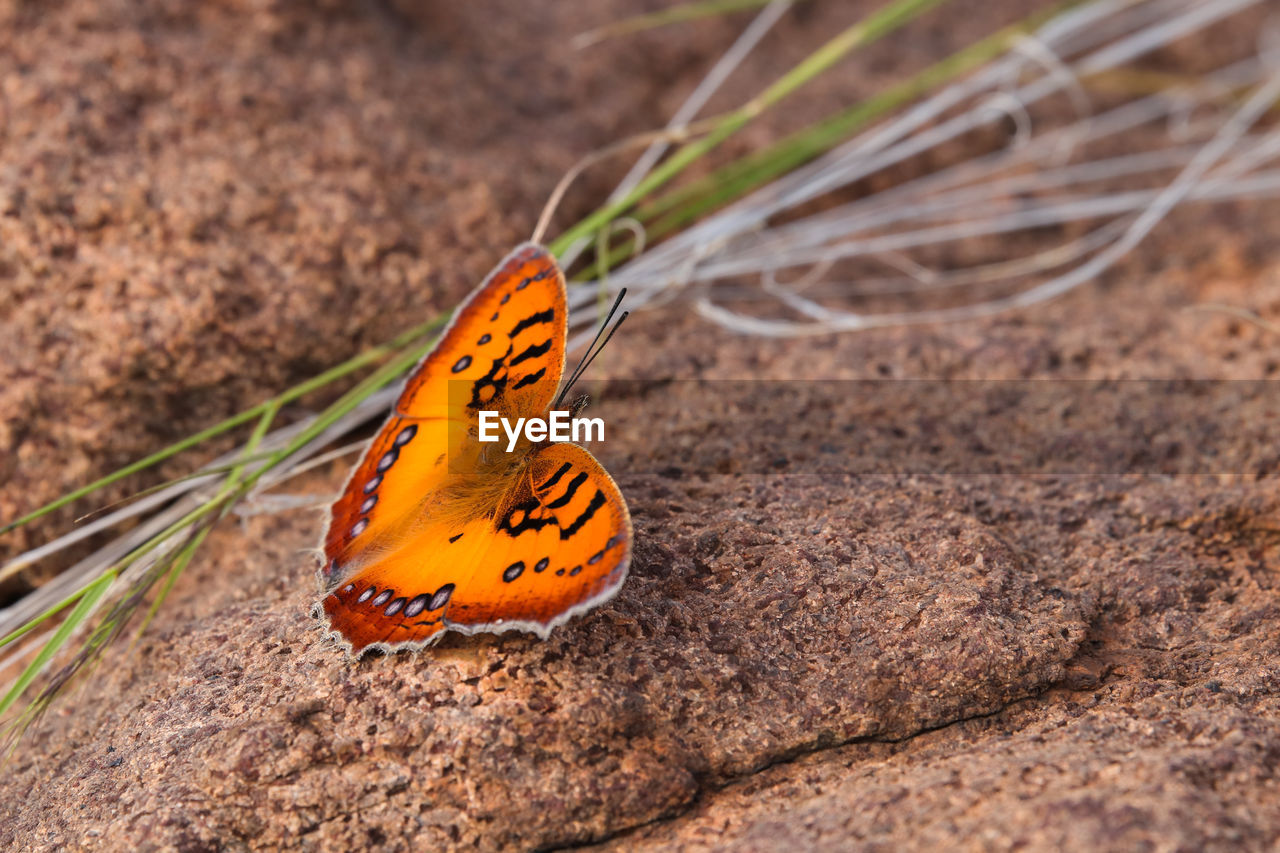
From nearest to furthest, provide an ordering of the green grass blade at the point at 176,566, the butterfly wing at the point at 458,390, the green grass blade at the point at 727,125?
1. the butterfly wing at the point at 458,390
2. the green grass blade at the point at 176,566
3. the green grass blade at the point at 727,125

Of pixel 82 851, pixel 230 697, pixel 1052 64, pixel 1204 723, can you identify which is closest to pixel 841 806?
pixel 1204 723

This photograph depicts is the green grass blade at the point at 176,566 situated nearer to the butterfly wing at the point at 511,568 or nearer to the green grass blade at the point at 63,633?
the green grass blade at the point at 63,633

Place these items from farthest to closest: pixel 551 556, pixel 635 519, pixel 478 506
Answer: pixel 635 519 < pixel 478 506 < pixel 551 556

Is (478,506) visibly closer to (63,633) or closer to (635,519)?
(635,519)

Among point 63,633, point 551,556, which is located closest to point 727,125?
point 551,556

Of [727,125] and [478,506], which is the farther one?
[727,125]

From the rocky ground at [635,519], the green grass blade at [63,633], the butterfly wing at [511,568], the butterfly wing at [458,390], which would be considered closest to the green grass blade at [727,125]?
the rocky ground at [635,519]

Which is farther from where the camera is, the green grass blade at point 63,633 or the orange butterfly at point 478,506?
the green grass blade at point 63,633
